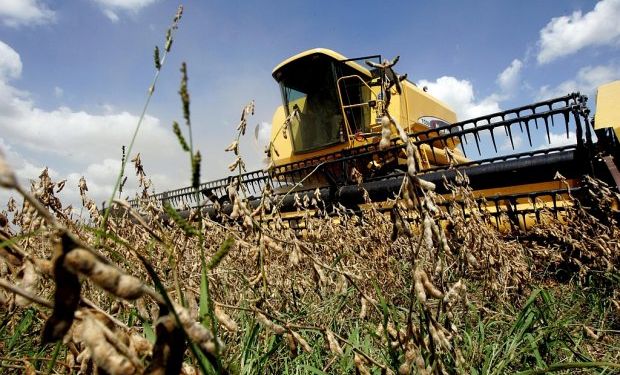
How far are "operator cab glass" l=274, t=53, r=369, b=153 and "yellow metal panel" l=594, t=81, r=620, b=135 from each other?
3467mm

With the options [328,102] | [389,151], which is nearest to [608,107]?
[389,151]

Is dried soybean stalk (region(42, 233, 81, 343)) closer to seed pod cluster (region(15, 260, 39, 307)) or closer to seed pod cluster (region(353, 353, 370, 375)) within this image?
seed pod cluster (region(15, 260, 39, 307))

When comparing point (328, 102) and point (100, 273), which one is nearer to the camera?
point (100, 273)

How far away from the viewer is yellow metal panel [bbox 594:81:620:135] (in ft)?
10.5

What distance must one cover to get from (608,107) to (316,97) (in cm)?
450

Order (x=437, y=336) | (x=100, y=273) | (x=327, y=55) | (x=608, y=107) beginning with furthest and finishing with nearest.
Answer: (x=327, y=55) → (x=608, y=107) → (x=437, y=336) → (x=100, y=273)

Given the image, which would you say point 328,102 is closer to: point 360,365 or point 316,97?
point 316,97

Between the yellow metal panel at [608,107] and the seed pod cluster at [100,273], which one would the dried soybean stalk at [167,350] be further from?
the yellow metal panel at [608,107]

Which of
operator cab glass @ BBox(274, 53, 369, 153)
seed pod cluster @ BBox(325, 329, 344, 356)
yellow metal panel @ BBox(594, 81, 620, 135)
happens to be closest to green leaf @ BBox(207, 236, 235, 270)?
seed pod cluster @ BBox(325, 329, 344, 356)

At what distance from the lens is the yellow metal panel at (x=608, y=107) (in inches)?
126

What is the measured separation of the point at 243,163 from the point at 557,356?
1.42m

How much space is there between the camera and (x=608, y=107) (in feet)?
11.3

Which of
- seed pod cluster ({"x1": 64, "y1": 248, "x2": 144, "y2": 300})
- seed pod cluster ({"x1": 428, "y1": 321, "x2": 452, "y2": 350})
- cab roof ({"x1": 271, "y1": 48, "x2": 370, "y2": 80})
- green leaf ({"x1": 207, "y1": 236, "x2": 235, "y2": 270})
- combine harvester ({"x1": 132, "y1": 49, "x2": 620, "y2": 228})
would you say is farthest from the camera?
cab roof ({"x1": 271, "y1": 48, "x2": 370, "y2": 80})

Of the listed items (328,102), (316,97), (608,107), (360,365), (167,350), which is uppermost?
(316,97)
